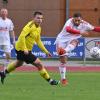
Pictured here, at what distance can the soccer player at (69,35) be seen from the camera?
16734 millimetres

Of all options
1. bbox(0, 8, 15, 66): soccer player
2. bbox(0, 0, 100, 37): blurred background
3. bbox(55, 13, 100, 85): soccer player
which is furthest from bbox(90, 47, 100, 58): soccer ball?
bbox(55, 13, 100, 85): soccer player

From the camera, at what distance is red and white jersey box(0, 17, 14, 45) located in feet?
65.9

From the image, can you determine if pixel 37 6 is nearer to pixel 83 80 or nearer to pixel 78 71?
pixel 78 71

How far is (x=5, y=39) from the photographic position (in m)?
20.4

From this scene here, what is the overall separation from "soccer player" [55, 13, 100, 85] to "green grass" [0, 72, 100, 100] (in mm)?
560

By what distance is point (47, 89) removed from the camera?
1517cm

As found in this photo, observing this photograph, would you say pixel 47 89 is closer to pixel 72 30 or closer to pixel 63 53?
pixel 63 53

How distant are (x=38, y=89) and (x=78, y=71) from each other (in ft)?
22.3

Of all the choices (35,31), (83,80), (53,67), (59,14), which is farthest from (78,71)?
(59,14)

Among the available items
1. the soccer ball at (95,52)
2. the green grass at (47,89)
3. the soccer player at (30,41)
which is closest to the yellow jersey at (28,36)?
the soccer player at (30,41)

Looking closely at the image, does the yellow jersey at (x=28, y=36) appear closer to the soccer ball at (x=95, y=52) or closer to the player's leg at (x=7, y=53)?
the player's leg at (x=7, y=53)

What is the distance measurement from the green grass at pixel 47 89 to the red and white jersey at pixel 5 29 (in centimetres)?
176

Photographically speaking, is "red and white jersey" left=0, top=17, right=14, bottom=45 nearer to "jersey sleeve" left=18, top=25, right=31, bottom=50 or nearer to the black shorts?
the black shorts

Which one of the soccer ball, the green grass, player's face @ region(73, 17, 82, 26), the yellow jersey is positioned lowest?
the soccer ball
